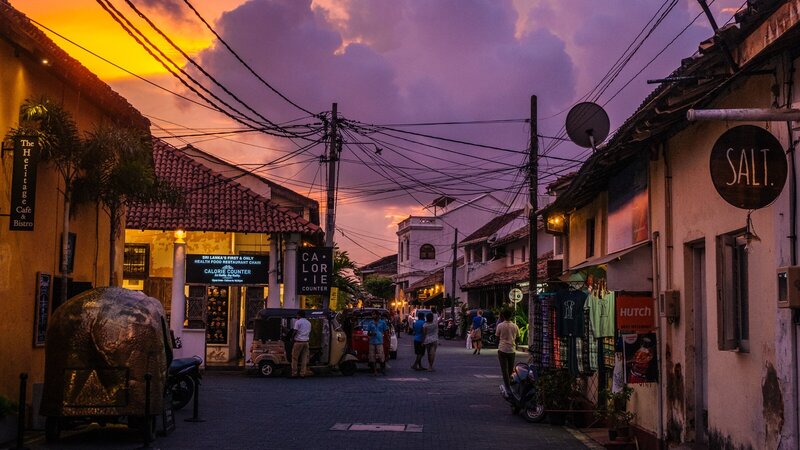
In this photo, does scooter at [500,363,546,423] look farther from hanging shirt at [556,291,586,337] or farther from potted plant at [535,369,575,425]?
hanging shirt at [556,291,586,337]

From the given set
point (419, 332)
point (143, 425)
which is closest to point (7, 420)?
point (143, 425)

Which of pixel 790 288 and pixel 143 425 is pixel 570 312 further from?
pixel 790 288

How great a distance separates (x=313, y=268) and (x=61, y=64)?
16954 mm

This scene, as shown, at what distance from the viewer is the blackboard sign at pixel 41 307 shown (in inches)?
608

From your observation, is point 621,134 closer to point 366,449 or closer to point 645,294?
point 645,294

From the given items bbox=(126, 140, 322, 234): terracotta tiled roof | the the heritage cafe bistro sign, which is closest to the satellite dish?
bbox=(126, 140, 322, 234): terracotta tiled roof

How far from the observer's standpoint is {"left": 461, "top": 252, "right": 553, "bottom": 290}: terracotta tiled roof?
47800mm

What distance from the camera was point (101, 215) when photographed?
1933 cm

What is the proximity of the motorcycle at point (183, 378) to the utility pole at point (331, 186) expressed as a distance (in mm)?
13749

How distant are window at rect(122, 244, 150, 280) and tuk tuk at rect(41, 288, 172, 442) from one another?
59.2 feet

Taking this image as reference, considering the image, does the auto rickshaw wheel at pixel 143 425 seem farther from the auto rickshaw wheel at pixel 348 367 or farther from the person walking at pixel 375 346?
the auto rickshaw wheel at pixel 348 367

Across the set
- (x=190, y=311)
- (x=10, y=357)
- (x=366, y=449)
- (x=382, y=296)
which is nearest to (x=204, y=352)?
(x=190, y=311)

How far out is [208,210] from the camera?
31.3 meters

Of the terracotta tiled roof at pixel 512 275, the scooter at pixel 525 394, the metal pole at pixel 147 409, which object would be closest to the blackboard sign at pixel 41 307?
the metal pole at pixel 147 409
